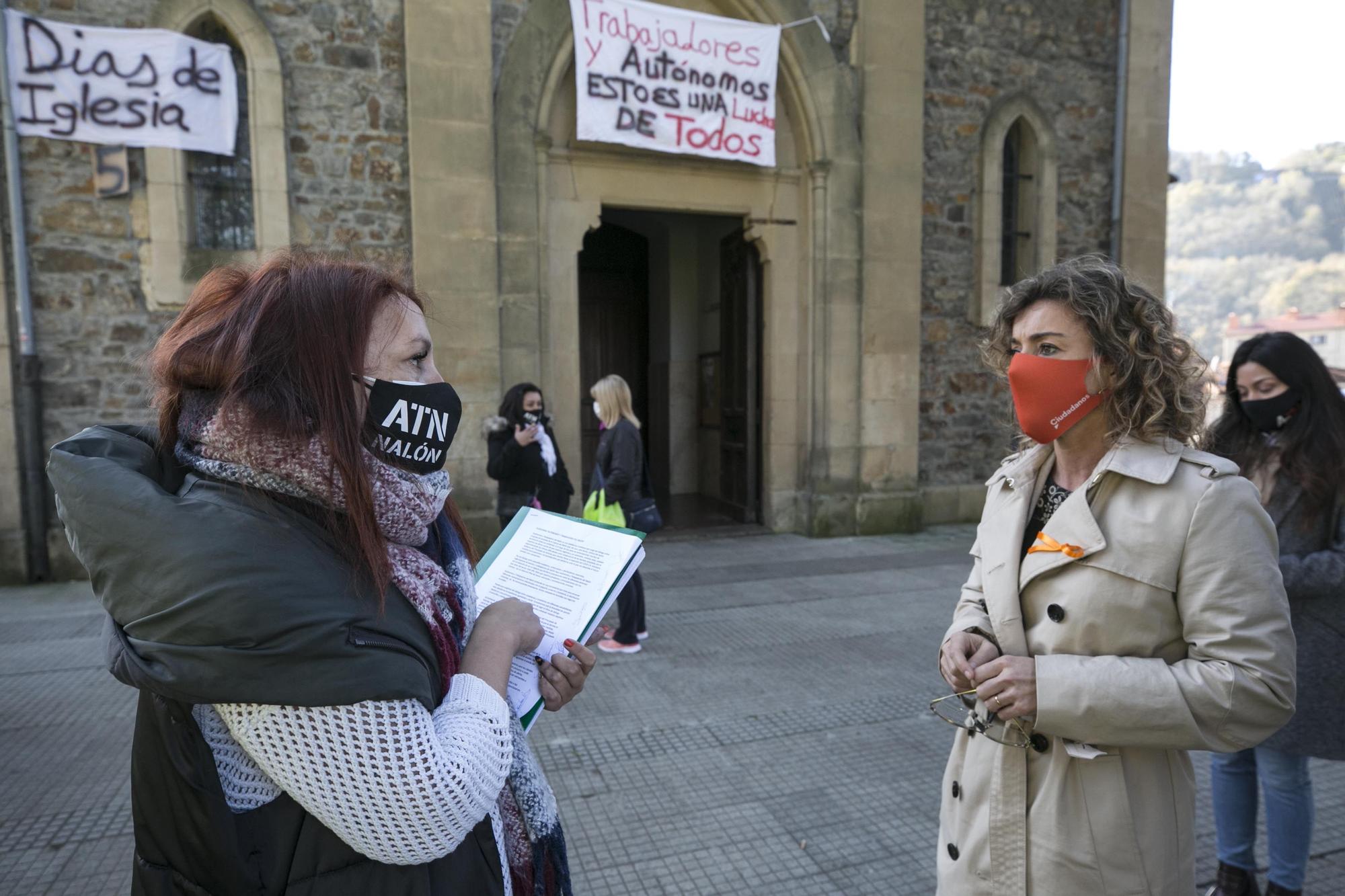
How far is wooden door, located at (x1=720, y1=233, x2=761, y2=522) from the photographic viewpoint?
9.64 metres

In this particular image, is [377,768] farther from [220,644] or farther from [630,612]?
[630,612]

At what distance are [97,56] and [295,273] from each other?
7.50m

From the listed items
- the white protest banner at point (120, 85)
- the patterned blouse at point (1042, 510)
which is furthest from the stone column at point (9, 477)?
the patterned blouse at point (1042, 510)

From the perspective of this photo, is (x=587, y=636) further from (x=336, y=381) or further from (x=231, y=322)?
(x=231, y=322)

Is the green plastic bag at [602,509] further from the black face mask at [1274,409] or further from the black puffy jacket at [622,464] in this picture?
the black face mask at [1274,409]

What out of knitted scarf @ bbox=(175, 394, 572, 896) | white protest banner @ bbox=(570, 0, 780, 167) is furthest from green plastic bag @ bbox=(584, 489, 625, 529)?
white protest banner @ bbox=(570, 0, 780, 167)

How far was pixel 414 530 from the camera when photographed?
1.21m

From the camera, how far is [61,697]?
432 cm

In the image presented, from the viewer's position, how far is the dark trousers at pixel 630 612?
5.10 meters

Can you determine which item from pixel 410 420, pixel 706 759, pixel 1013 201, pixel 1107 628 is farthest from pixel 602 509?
pixel 1013 201

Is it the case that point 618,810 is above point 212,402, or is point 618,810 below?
below

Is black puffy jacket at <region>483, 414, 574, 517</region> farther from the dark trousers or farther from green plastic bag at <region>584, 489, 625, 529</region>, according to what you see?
the dark trousers

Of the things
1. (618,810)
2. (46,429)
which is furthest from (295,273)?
(46,429)

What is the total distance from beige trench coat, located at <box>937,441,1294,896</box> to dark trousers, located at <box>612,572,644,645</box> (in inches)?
137
